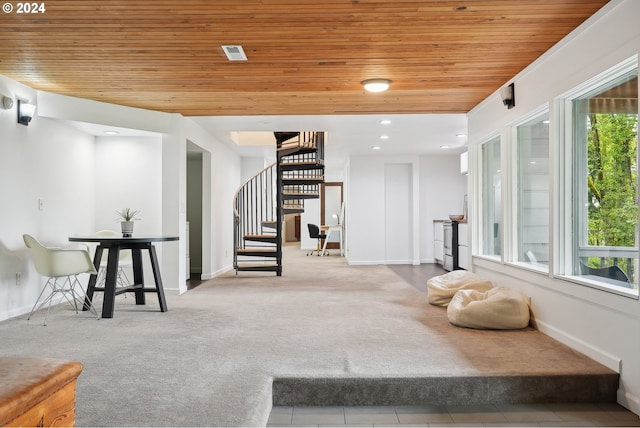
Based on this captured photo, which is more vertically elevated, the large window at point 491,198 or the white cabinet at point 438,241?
the large window at point 491,198

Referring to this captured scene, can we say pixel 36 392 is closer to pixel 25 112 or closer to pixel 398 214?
pixel 25 112

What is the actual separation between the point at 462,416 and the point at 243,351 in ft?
4.91

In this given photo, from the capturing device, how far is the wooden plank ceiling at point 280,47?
290 cm

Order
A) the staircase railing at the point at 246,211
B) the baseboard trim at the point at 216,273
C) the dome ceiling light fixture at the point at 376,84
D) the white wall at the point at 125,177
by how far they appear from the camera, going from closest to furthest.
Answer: the dome ceiling light fixture at the point at 376,84 < the white wall at the point at 125,177 < the baseboard trim at the point at 216,273 < the staircase railing at the point at 246,211

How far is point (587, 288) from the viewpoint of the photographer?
10.0ft

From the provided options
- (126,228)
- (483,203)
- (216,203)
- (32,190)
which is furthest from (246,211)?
(483,203)

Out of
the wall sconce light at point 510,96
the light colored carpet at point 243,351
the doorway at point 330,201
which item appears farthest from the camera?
the doorway at point 330,201

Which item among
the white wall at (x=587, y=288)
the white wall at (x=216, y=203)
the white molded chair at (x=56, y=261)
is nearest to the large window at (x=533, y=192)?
the white wall at (x=587, y=288)

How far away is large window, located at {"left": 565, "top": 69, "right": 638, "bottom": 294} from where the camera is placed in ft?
9.18

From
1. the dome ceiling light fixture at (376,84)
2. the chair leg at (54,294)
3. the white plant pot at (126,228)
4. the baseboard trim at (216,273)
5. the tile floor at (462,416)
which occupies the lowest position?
the tile floor at (462,416)

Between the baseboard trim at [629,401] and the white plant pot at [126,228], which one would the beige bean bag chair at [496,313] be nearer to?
the baseboard trim at [629,401]

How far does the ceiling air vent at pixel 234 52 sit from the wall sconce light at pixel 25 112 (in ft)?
7.53

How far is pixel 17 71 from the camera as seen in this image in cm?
416

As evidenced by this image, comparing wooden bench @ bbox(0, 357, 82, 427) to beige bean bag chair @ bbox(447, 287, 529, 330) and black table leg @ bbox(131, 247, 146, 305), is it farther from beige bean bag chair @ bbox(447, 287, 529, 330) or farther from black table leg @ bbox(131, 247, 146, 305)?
black table leg @ bbox(131, 247, 146, 305)
